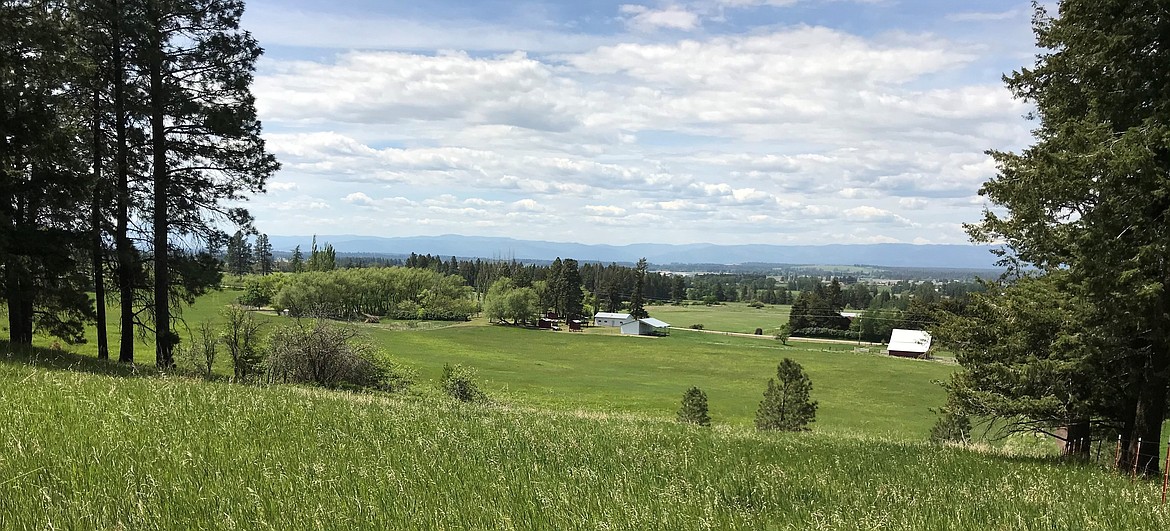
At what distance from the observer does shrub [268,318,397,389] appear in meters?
24.2

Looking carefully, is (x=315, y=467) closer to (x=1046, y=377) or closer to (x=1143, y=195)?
(x=1143, y=195)

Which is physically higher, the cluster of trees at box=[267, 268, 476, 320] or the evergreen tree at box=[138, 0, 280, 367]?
the evergreen tree at box=[138, 0, 280, 367]

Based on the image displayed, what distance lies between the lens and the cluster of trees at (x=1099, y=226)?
33.5 ft

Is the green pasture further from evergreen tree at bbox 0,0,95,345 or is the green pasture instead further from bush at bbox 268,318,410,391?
evergreen tree at bbox 0,0,95,345

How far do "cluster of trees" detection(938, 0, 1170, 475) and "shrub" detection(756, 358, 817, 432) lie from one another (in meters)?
17.8

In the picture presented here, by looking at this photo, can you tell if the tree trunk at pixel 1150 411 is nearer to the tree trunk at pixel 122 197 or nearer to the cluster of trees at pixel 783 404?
the cluster of trees at pixel 783 404

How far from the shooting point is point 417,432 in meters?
8.01

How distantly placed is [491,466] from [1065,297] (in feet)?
40.6

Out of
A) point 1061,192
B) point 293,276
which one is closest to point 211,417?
point 1061,192

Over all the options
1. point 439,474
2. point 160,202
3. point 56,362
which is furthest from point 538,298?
point 439,474

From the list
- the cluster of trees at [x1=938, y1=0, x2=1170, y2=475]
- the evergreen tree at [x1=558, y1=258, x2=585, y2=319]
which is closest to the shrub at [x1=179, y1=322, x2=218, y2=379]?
the cluster of trees at [x1=938, y1=0, x2=1170, y2=475]

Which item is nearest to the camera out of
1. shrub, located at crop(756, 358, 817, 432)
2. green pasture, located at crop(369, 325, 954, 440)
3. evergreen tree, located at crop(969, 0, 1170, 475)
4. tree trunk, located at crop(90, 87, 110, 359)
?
evergreen tree, located at crop(969, 0, 1170, 475)

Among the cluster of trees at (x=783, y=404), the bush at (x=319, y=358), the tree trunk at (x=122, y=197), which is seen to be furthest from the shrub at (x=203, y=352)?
the cluster of trees at (x=783, y=404)

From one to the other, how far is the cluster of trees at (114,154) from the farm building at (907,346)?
364 ft
